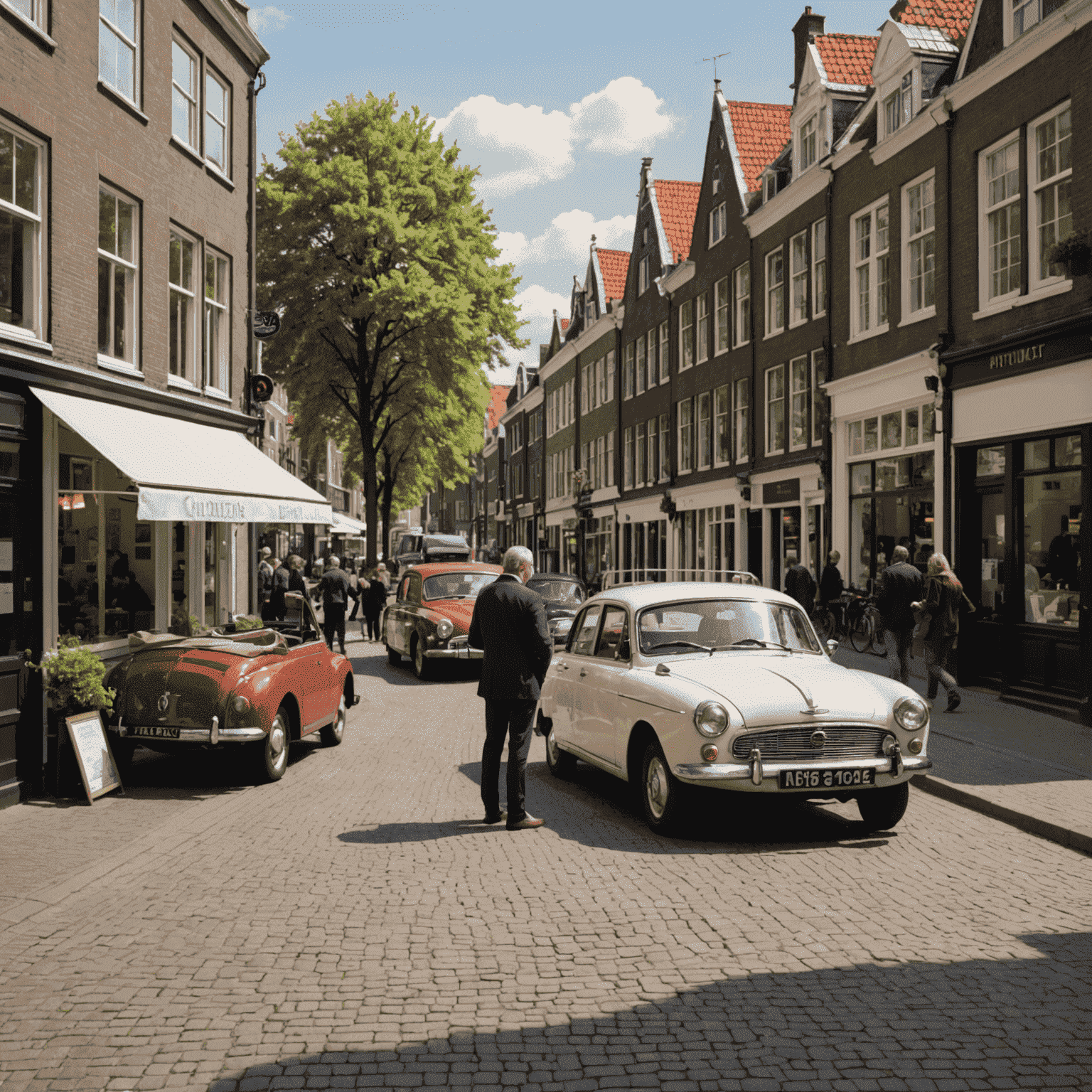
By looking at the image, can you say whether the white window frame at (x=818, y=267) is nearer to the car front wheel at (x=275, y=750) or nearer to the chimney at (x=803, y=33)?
the chimney at (x=803, y=33)

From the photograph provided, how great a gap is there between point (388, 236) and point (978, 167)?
52.7ft

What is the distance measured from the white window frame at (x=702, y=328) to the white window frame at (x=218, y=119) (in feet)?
58.2

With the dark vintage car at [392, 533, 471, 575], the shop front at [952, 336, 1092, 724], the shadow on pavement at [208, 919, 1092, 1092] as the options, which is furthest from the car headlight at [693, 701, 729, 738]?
the dark vintage car at [392, 533, 471, 575]

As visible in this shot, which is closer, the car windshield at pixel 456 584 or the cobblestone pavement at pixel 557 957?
the cobblestone pavement at pixel 557 957

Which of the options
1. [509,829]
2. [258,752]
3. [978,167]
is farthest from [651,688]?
[978,167]

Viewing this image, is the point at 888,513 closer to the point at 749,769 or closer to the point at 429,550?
the point at 749,769

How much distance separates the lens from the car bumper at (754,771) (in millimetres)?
7020

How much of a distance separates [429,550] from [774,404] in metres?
26.0

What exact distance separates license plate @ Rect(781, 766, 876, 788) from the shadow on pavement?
2.30 m

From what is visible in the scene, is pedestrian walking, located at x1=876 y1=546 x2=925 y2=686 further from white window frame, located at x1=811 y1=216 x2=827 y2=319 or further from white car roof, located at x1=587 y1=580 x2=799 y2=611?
white window frame, located at x1=811 y1=216 x2=827 y2=319

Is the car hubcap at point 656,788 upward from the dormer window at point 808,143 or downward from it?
downward

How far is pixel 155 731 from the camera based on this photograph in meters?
9.12

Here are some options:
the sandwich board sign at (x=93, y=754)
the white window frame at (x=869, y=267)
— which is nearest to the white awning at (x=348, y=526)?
the white window frame at (x=869, y=267)

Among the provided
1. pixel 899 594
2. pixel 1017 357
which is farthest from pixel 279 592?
pixel 1017 357
